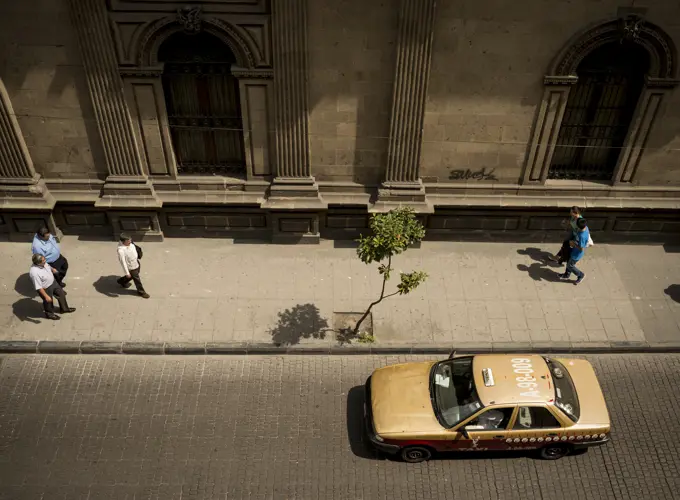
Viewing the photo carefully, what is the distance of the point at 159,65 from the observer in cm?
1147

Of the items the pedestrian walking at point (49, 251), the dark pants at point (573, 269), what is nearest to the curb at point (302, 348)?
the pedestrian walking at point (49, 251)

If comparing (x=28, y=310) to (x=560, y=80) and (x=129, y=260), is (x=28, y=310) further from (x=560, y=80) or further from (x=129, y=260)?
(x=560, y=80)

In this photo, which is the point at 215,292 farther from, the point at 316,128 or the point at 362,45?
the point at 362,45

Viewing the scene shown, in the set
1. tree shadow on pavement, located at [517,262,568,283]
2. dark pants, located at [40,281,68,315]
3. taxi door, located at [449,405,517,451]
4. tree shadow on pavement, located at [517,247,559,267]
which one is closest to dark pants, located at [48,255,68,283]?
dark pants, located at [40,281,68,315]

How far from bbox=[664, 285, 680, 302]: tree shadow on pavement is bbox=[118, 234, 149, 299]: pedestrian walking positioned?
37.2ft

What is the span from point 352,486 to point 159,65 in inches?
339

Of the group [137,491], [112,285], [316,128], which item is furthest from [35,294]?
[316,128]

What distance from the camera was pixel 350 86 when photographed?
38.3ft

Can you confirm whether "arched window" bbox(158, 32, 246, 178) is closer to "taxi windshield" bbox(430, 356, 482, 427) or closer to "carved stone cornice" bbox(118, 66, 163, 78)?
"carved stone cornice" bbox(118, 66, 163, 78)

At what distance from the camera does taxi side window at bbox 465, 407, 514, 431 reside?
904cm

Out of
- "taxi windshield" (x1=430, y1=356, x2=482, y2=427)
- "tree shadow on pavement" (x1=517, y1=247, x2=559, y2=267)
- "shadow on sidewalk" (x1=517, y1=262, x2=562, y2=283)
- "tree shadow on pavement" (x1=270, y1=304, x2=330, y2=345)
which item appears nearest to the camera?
"taxi windshield" (x1=430, y1=356, x2=482, y2=427)

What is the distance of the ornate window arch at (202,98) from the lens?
1105cm

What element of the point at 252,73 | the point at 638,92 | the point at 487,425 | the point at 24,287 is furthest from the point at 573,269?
the point at 24,287

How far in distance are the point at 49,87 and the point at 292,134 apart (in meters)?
4.91
